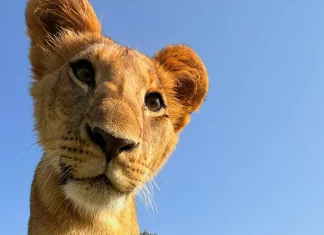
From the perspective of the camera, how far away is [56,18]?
20.7 ft

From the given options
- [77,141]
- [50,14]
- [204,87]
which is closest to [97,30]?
[50,14]

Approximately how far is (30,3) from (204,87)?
2579mm

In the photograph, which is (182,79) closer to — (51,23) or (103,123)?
(51,23)

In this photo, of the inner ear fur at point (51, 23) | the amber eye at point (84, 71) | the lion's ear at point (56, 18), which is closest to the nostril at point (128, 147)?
the amber eye at point (84, 71)

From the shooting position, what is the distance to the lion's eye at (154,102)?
17.7ft

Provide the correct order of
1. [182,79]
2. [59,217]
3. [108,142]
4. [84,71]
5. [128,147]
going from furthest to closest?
[182,79]
[84,71]
[59,217]
[128,147]
[108,142]

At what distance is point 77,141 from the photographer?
13.5 feet

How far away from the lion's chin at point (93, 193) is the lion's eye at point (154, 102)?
141cm

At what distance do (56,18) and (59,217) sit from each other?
10.00ft

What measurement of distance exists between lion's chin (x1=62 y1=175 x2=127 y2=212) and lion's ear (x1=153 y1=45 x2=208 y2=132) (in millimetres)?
2565

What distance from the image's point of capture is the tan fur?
4.07 m

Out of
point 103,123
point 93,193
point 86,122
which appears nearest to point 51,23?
point 86,122

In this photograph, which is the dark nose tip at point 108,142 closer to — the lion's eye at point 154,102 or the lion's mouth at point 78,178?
the lion's mouth at point 78,178

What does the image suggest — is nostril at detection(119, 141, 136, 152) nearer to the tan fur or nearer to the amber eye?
the tan fur
